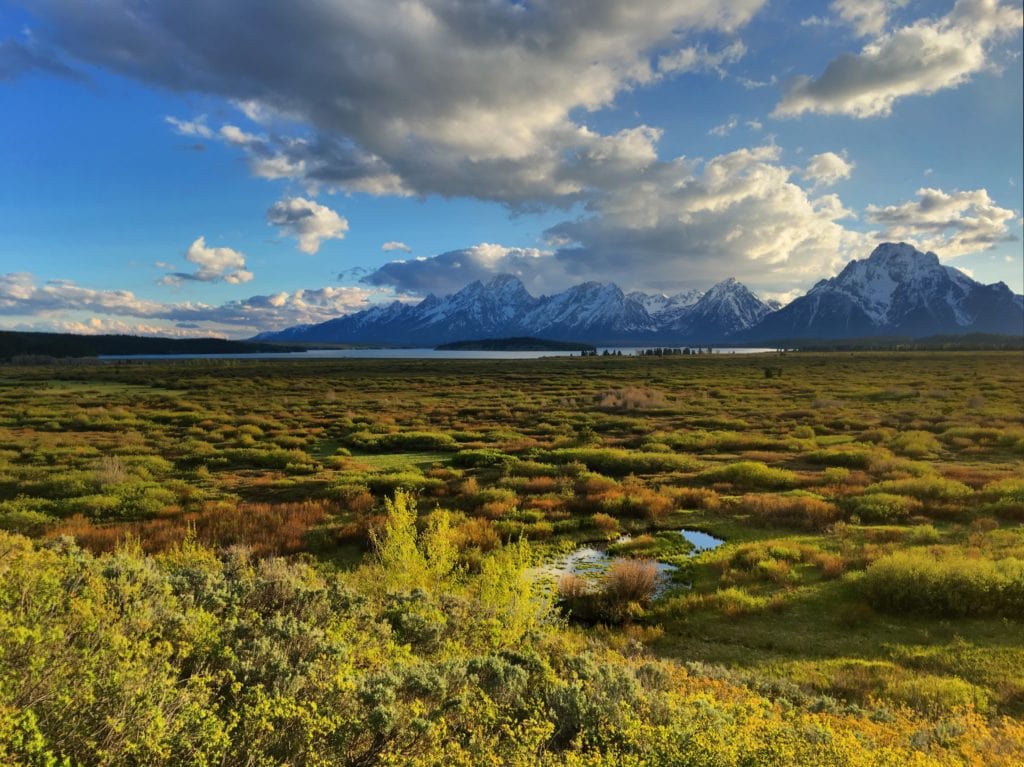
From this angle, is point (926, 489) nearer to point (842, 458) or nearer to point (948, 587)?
point (842, 458)

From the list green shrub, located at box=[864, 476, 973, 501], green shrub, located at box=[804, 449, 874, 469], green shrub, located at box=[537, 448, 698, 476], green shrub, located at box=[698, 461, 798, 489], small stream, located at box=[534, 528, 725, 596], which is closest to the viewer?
small stream, located at box=[534, 528, 725, 596]

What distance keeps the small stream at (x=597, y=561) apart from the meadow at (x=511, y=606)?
1.09ft

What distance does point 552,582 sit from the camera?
45.3ft

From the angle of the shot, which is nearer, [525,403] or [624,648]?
[624,648]

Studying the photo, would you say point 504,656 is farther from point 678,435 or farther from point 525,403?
point 525,403

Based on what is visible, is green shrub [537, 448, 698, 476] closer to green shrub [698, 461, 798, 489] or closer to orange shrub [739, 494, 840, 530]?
green shrub [698, 461, 798, 489]

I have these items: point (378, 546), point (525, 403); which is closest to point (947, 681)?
point (378, 546)

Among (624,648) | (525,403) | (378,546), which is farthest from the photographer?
(525,403)

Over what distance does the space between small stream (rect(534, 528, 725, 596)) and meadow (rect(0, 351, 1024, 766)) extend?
33 cm

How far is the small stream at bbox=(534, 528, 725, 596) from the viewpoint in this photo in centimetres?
1466

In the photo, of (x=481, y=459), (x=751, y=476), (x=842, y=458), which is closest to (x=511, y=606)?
(x=751, y=476)

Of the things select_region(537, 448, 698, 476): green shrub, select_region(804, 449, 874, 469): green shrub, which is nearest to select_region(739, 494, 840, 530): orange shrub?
select_region(537, 448, 698, 476): green shrub

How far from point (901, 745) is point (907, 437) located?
31.2 metres

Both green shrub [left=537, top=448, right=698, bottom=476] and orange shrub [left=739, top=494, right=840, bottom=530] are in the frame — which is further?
green shrub [left=537, top=448, right=698, bottom=476]
